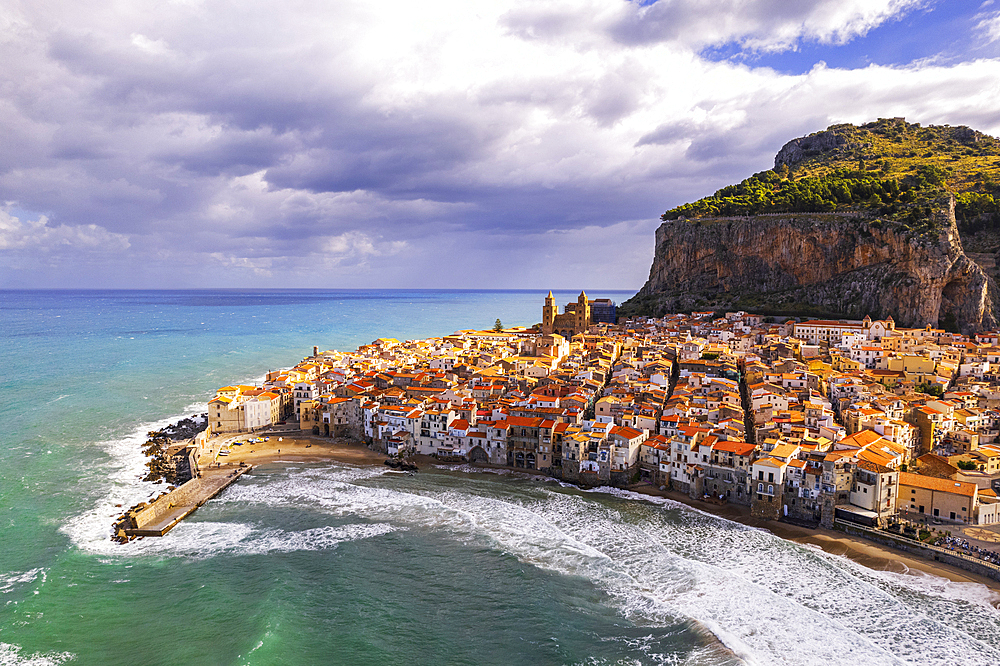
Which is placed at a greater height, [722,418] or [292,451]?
[722,418]

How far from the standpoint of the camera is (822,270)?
9300 centimetres

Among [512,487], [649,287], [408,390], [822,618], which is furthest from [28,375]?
[649,287]

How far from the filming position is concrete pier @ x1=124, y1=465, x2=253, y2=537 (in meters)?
31.0

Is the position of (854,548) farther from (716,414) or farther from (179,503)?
(179,503)

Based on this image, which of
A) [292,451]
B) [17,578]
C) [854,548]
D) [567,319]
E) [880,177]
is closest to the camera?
[17,578]

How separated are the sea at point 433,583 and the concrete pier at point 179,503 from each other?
2.79 feet

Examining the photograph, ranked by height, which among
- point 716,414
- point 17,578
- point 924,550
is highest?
point 716,414

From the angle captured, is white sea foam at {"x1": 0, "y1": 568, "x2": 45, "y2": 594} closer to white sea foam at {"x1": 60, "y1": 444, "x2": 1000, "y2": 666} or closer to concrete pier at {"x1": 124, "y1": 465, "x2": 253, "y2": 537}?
white sea foam at {"x1": 60, "y1": 444, "x2": 1000, "y2": 666}

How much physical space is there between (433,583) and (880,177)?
116 m

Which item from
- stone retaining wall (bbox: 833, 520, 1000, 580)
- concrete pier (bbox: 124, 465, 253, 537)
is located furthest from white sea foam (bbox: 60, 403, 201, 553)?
stone retaining wall (bbox: 833, 520, 1000, 580)

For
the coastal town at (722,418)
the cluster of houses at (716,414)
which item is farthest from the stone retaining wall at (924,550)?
the cluster of houses at (716,414)

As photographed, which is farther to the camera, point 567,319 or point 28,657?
point 567,319

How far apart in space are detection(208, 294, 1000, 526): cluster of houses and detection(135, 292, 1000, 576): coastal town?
0.43 feet

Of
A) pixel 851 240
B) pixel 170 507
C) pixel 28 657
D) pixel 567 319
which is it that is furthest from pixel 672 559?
pixel 851 240
